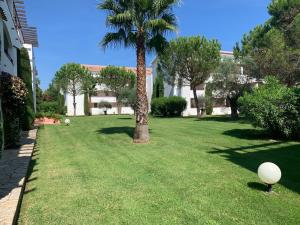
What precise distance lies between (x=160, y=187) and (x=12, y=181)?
2940mm

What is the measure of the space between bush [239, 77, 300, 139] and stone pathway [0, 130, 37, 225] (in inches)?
353

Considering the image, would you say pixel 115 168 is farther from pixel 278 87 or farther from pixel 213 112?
pixel 213 112

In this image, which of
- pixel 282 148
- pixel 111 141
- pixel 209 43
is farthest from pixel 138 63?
pixel 209 43

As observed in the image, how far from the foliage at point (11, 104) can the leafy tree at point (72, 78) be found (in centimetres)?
3555

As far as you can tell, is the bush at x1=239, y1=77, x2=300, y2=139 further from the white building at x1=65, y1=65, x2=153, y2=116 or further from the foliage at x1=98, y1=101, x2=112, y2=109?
the foliage at x1=98, y1=101, x2=112, y2=109

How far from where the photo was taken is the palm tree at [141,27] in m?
11.7

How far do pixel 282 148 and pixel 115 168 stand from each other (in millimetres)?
6069

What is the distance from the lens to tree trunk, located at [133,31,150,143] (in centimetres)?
1198

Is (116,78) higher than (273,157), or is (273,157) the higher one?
(116,78)

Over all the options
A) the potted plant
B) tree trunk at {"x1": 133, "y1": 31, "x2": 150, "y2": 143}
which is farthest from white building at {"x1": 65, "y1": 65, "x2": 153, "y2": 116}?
tree trunk at {"x1": 133, "y1": 31, "x2": 150, "y2": 143}

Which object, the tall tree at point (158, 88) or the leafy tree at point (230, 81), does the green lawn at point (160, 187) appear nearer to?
the leafy tree at point (230, 81)

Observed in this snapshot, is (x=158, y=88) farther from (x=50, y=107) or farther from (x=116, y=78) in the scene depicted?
(x=50, y=107)

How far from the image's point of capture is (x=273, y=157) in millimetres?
8594

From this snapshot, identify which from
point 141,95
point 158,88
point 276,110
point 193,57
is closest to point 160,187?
point 141,95
